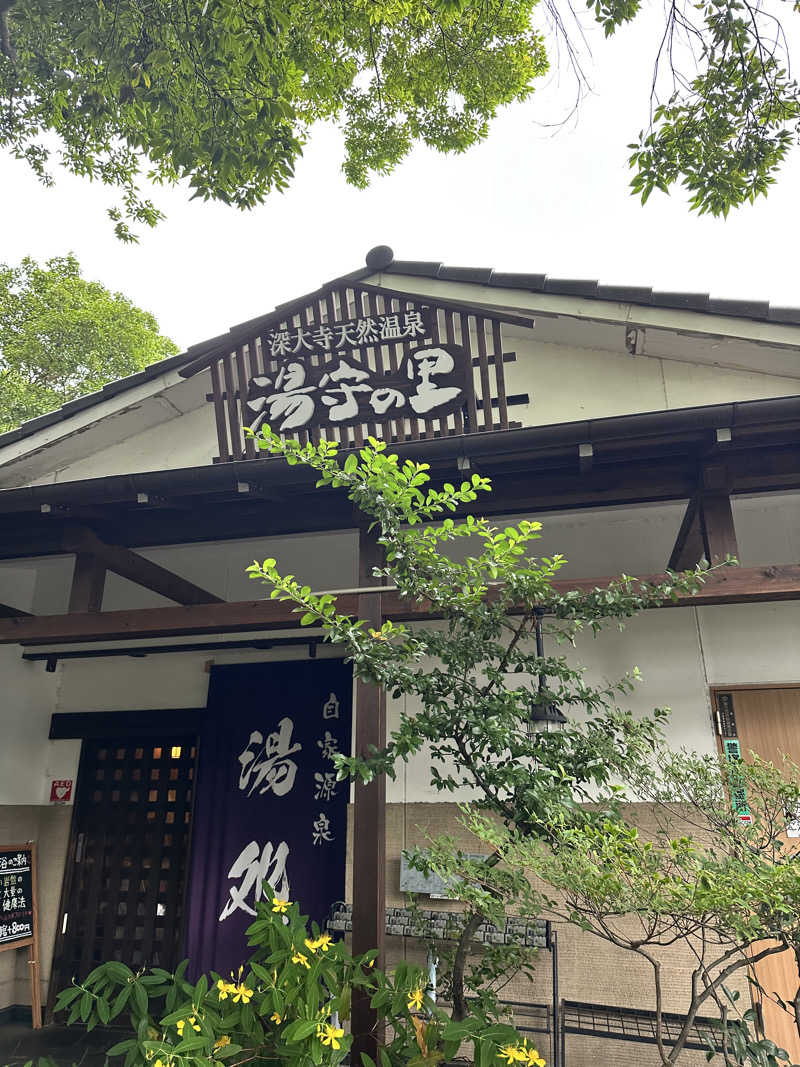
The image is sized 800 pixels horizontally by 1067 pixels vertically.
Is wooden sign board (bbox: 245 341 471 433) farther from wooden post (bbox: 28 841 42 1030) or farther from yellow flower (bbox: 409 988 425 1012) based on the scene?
wooden post (bbox: 28 841 42 1030)

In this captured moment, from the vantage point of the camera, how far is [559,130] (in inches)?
137

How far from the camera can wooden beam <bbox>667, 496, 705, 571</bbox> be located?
396 centimetres

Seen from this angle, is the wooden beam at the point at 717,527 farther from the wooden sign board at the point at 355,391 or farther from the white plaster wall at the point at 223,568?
the white plaster wall at the point at 223,568

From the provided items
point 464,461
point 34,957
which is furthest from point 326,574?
point 34,957

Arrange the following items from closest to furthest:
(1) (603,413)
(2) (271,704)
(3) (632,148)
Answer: (3) (632,148) < (1) (603,413) < (2) (271,704)

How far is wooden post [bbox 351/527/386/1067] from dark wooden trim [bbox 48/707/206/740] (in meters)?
3.06

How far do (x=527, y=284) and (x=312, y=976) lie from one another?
4.35 metres

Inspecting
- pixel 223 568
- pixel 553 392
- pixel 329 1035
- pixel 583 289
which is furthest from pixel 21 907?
pixel 583 289

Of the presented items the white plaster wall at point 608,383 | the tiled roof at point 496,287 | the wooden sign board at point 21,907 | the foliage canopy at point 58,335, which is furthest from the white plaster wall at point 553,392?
the foliage canopy at point 58,335

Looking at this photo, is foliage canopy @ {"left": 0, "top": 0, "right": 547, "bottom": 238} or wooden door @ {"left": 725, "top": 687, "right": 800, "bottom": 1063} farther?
wooden door @ {"left": 725, "top": 687, "right": 800, "bottom": 1063}

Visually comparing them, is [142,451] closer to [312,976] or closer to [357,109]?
[312,976]

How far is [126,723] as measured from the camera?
6.29 meters

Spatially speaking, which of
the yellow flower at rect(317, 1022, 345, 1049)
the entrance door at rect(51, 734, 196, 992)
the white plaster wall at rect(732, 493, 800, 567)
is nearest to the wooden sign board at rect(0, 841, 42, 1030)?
the entrance door at rect(51, 734, 196, 992)

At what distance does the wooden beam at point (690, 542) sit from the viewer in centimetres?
396
